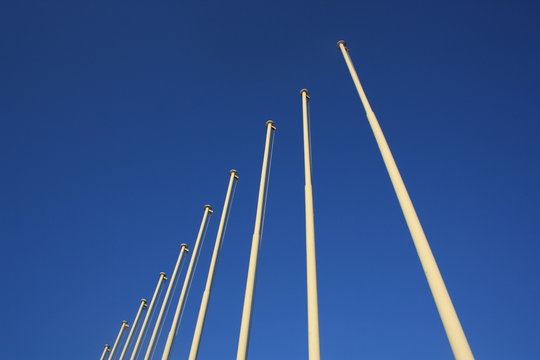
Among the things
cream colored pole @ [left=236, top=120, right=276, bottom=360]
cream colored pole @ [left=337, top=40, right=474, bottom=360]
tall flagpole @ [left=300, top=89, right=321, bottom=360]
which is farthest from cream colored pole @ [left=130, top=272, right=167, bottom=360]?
cream colored pole @ [left=337, top=40, right=474, bottom=360]

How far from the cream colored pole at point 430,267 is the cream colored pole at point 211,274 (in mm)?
9497

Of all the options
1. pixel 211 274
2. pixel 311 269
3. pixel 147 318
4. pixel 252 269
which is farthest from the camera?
pixel 147 318

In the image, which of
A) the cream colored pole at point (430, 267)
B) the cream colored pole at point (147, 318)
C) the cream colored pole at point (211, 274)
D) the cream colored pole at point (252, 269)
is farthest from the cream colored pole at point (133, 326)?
the cream colored pole at point (430, 267)

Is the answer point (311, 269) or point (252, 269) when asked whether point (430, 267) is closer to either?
point (311, 269)

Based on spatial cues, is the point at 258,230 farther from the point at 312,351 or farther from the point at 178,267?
the point at 178,267

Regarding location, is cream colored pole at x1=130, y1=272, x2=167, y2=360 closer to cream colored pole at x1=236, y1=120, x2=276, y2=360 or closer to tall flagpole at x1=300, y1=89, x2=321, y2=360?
cream colored pole at x1=236, y1=120, x2=276, y2=360

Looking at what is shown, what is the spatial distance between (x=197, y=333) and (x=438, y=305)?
1050 cm

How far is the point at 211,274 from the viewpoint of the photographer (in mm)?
16141

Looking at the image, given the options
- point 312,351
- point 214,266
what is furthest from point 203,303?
point 312,351

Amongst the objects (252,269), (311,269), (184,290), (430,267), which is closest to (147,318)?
(184,290)

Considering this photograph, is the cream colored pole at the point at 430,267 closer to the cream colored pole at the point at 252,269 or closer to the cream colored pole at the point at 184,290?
the cream colored pole at the point at 252,269

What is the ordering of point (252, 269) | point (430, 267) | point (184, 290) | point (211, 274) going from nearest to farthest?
point (430, 267), point (252, 269), point (211, 274), point (184, 290)

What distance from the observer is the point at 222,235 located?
711 inches

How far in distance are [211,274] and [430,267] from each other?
11.4 m
